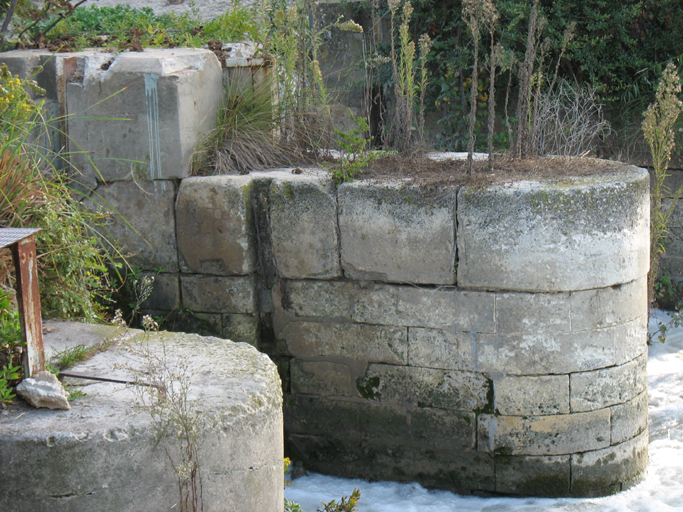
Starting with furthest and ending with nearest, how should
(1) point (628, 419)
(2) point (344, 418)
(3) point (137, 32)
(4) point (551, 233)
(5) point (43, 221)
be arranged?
(3) point (137, 32) → (2) point (344, 418) → (1) point (628, 419) → (4) point (551, 233) → (5) point (43, 221)

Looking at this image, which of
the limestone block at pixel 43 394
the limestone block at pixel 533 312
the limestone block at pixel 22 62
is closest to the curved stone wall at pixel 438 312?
the limestone block at pixel 533 312

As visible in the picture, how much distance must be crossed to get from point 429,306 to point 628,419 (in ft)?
3.79

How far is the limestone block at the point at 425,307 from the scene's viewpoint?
346 centimetres

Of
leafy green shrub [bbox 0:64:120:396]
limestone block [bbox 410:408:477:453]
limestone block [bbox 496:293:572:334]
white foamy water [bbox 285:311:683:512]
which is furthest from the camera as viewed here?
limestone block [bbox 410:408:477:453]

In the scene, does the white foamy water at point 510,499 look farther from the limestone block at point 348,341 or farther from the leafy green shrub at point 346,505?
the limestone block at point 348,341

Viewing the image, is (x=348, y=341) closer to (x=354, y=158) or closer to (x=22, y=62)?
(x=354, y=158)

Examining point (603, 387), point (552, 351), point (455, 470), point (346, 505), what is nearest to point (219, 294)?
point (346, 505)

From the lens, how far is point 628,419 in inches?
142

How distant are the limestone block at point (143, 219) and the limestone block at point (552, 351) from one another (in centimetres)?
174

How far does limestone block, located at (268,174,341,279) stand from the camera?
142 inches

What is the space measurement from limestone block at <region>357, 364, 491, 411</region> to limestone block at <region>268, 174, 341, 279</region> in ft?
1.93

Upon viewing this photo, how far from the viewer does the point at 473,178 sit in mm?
3484

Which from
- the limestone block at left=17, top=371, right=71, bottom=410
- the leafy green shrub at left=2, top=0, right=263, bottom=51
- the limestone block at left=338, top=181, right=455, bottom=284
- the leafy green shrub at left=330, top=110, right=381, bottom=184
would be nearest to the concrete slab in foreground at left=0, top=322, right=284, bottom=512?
the limestone block at left=17, top=371, right=71, bottom=410

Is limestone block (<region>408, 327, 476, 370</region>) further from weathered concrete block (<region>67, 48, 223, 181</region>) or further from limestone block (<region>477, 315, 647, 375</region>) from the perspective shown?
weathered concrete block (<region>67, 48, 223, 181</region>)
